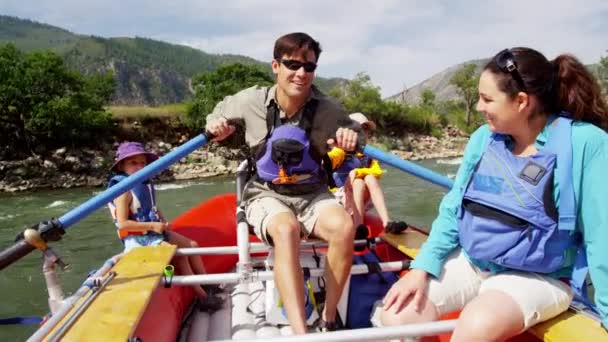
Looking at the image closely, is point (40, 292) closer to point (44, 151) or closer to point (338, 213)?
point (338, 213)

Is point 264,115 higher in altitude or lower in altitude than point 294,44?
lower

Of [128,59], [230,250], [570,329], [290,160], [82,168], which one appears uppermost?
[128,59]

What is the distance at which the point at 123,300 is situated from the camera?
1.57 meters

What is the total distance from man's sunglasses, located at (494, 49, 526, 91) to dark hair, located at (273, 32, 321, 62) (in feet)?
2.86

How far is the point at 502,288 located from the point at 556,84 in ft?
2.14

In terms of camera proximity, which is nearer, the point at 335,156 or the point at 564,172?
the point at 564,172

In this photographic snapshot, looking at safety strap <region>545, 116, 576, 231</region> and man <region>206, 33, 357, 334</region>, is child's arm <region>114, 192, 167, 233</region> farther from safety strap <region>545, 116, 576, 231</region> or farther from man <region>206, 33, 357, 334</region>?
safety strap <region>545, 116, 576, 231</region>

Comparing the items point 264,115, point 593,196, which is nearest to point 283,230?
point 264,115

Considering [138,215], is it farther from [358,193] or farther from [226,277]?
[358,193]

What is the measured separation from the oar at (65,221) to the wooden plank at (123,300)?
264 millimetres

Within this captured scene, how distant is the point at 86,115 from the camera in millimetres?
20438

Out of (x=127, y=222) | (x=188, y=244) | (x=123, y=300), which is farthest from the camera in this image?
(x=188, y=244)

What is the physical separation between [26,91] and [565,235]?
22.8 metres

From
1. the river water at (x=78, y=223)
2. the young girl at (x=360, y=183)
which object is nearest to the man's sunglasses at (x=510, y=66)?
the young girl at (x=360, y=183)
